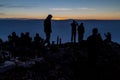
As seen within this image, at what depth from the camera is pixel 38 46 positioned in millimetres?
20906

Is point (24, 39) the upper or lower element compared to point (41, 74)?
upper

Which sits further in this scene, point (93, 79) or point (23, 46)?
point (23, 46)

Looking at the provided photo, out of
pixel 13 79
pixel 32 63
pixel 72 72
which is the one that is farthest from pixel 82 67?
pixel 13 79

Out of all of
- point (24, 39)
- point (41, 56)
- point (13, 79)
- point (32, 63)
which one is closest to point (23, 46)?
point (24, 39)

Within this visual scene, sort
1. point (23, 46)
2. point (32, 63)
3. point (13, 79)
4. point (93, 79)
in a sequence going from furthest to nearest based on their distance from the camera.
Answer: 1. point (23, 46)
2. point (32, 63)
3. point (93, 79)
4. point (13, 79)

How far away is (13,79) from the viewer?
13883mm

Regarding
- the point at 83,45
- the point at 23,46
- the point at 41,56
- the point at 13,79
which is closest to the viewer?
the point at 13,79

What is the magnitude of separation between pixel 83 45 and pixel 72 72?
6.76 meters

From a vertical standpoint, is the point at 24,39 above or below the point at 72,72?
above

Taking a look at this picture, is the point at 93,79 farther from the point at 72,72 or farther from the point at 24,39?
the point at 24,39

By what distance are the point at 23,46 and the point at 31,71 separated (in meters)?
5.59

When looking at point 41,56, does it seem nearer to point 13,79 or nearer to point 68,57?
point 68,57

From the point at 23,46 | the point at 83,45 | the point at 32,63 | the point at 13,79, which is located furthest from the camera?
the point at 83,45

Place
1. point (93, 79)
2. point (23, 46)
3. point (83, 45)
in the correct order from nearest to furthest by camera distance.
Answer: point (93, 79) → point (23, 46) → point (83, 45)
